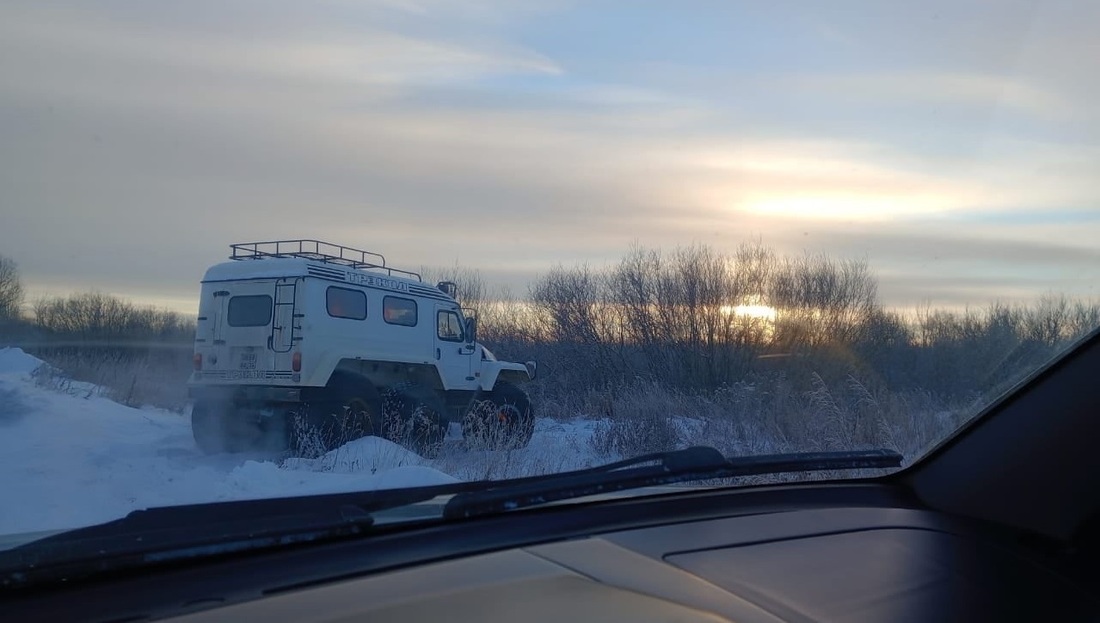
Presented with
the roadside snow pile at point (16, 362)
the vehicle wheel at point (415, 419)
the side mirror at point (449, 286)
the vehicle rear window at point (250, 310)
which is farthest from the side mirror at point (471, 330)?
the roadside snow pile at point (16, 362)

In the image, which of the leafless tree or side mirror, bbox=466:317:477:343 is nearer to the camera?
the leafless tree

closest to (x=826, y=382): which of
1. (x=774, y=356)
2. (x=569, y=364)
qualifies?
(x=774, y=356)

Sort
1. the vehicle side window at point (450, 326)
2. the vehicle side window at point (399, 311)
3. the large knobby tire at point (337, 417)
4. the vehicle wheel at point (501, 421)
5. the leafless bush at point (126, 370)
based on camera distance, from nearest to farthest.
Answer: the leafless bush at point (126, 370) < the vehicle wheel at point (501, 421) < the large knobby tire at point (337, 417) < the vehicle side window at point (399, 311) < the vehicle side window at point (450, 326)

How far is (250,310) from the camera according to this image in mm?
11633

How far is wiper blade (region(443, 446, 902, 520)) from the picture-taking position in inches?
120

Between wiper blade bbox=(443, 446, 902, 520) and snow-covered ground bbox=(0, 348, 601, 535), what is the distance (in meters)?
0.37

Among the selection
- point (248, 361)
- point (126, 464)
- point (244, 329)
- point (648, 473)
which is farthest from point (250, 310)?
point (648, 473)

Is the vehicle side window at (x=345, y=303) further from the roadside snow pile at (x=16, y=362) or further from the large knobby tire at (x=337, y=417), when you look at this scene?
the roadside snow pile at (x=16, y=362)


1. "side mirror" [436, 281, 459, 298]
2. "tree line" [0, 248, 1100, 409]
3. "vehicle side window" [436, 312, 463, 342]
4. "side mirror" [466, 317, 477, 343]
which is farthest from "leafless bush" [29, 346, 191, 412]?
"vehicle side window" [436, 312, 463, 342]

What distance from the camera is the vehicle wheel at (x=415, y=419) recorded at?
8.42m

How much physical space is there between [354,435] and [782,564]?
657 cm

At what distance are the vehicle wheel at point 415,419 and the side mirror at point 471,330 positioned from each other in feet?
3.15

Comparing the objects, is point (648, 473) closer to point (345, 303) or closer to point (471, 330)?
point (471, 330)

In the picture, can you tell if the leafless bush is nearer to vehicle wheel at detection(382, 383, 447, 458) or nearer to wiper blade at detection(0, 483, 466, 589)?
vehicle wheel at detection(382, 383, 447, 458)
